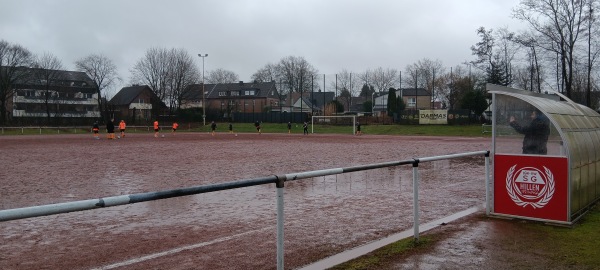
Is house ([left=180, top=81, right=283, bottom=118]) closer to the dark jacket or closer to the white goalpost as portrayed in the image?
the white goalpost

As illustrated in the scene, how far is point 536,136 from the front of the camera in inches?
291

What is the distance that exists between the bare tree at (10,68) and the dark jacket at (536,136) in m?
76.9

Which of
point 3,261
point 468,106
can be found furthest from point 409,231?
point 468,106

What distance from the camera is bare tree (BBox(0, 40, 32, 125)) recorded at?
70188mm

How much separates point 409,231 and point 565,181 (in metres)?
2.43

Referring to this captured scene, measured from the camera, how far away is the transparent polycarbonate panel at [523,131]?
7.29 meters

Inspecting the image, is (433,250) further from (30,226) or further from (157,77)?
(157,77)

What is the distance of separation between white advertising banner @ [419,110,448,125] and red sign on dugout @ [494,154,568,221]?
2065 inches

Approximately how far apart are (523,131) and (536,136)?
203 millimetres

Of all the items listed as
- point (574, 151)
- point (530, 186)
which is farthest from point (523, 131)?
point (530, 186)

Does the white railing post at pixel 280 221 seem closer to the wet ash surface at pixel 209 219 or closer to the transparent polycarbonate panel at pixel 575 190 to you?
the wet ash surface at pixel 209 219

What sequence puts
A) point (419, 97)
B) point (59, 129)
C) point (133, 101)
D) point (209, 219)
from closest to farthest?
point (209, 219), point (59, 129), point (419, 97), point (133, 101)

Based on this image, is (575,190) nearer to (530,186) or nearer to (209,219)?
(530,186)

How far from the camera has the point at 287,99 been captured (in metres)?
106
